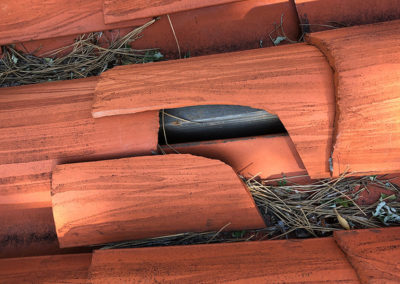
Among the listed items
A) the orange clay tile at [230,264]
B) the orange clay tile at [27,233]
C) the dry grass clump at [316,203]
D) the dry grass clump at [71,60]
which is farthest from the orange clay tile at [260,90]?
the orange clay tile at [27,233]

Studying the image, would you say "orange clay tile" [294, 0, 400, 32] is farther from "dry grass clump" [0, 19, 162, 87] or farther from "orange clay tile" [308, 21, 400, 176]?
"dry grass clump" [0, 19, 162, 87]

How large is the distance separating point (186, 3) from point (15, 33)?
3.21 feet

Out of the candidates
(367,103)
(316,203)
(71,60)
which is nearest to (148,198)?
(316,203)

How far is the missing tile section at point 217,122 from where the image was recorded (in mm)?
1451

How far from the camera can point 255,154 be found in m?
1.41

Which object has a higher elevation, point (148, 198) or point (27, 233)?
point (148, 198)

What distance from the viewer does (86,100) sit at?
4.91ft

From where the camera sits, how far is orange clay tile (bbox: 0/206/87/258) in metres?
1.54

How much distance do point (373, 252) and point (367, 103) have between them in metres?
0.53

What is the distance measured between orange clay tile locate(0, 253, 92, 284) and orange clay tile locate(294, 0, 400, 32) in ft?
5.00

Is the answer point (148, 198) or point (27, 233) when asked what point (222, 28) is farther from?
point (27, 233)

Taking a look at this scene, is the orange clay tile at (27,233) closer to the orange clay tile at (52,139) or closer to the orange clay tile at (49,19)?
the orange clay tile at (52,139)

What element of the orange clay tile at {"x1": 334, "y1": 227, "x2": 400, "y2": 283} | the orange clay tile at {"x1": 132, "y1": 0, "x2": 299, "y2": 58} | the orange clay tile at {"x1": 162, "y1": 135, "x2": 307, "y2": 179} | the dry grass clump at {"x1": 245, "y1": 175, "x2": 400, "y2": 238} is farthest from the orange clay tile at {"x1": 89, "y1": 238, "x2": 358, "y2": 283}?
the orange clay tile at {"x1": 132, "y1": 0, "x2": 299, "y2": 58}

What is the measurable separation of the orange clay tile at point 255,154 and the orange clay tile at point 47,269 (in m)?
Answer: 0.59
